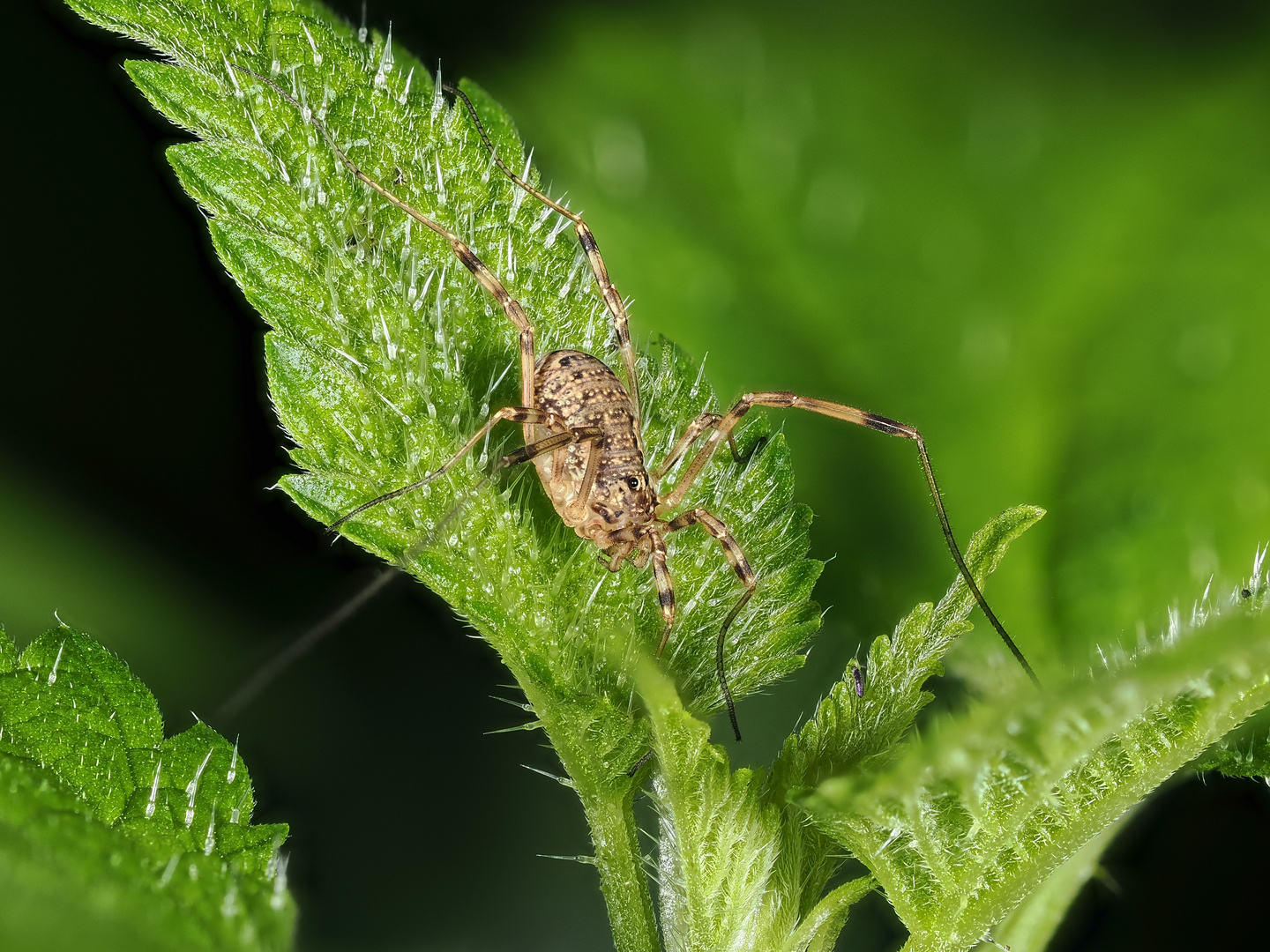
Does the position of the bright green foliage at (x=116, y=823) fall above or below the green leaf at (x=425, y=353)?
below

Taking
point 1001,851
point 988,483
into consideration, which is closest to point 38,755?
point 1001,851

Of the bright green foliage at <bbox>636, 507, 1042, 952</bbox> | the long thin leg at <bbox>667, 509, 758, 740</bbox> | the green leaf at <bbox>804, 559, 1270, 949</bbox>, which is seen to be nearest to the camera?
the green leaf at <bbox>804, 559, 1270, 949</bbox>

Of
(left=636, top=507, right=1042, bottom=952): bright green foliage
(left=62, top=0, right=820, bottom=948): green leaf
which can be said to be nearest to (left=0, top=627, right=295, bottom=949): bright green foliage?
(left=62, top=0, right=820, bottom=948): green leaf

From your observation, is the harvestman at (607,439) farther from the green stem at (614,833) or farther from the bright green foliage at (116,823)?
the bright green foliage at (116,823)

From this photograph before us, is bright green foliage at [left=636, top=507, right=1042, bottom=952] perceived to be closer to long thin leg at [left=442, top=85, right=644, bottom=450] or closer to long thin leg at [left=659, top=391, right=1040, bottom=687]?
long thin leg at [left=659, top=391, right=1040, bottom=687]

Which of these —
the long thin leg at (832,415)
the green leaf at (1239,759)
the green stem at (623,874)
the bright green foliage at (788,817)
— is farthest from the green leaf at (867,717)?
the green leaf at (1239,759)

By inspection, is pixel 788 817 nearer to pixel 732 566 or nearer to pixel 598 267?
pixel 732 566
